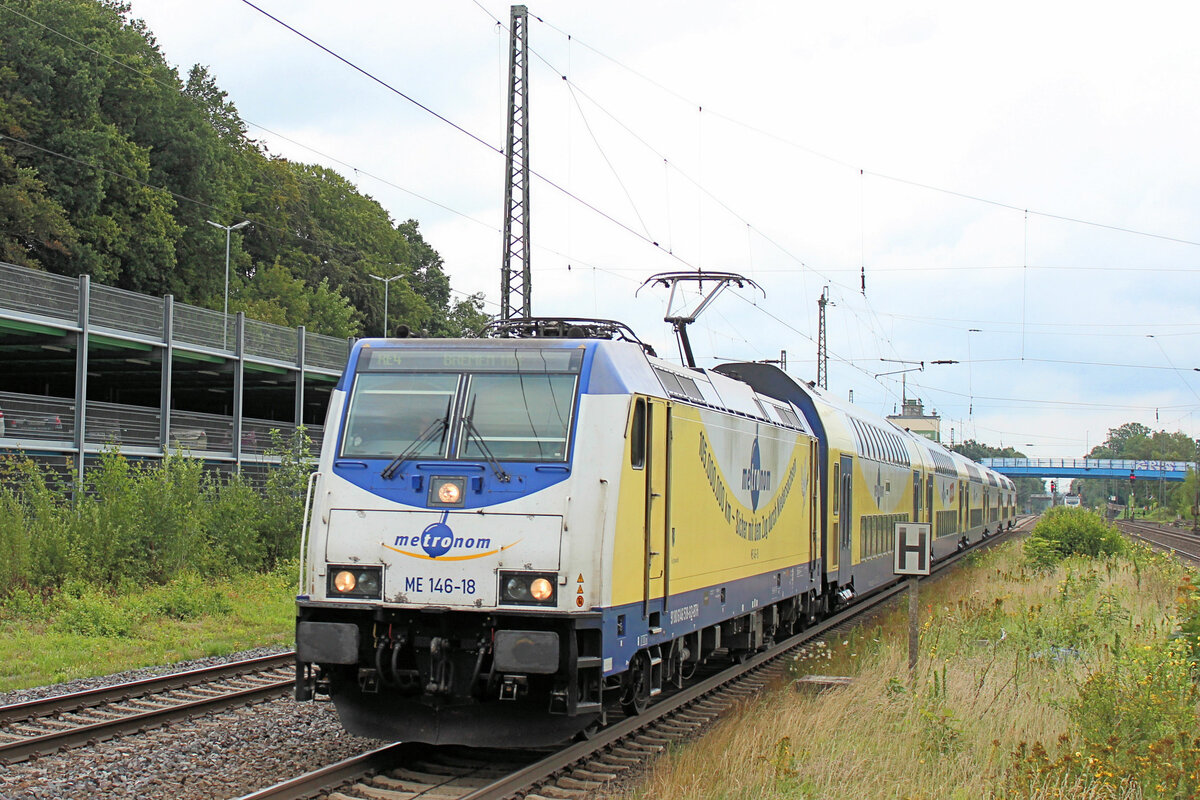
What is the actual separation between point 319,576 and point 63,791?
7.23 ft

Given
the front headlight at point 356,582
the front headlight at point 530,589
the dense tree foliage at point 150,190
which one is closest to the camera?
the front headlight at point 530,589

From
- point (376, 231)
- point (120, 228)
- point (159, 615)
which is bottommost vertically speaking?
point (159, 615)

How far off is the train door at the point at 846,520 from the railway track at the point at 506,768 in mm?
7760

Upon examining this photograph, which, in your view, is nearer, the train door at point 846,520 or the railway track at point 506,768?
the railway track at point 506,768

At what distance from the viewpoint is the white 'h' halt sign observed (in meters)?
11.6

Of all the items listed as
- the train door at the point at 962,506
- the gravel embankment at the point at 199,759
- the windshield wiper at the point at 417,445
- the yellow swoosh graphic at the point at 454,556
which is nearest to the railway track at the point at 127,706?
the gravel embankment at the point at 199,759

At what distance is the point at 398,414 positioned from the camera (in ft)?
31.0

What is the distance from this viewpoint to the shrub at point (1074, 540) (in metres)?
30.2

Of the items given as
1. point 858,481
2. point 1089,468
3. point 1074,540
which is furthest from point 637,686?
point 1089,468

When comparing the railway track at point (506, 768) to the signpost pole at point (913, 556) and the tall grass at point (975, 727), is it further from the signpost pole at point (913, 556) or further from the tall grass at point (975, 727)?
the signpost pole at point (913, 556)

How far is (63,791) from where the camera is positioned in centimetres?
804

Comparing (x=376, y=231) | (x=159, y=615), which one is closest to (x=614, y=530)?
(x=159, y=615)

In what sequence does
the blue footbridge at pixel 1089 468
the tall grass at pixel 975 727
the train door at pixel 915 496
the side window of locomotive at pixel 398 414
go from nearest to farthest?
the tall grass at pixel 975 727 → the side window of locomotive at pixel 398 414 → the train door at pixel 915 496 → the blue footbridge at pixel 1089 468

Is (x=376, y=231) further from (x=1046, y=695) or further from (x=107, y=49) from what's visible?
(x=1046, y=695)
